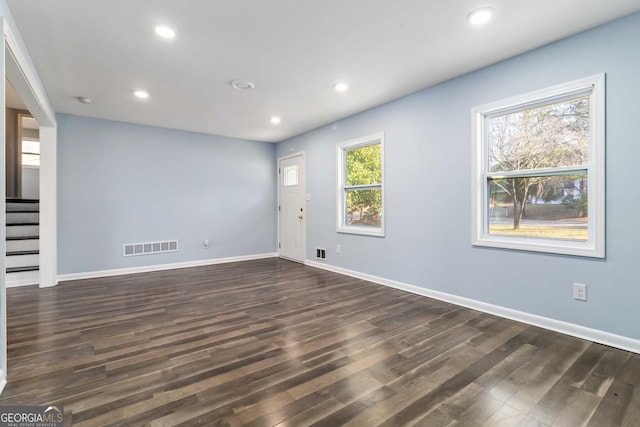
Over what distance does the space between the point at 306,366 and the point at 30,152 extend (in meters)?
9.00

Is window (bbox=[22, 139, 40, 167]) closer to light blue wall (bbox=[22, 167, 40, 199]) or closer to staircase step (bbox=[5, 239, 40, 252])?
light blue wall (bbox=[22, 167, 40, 199])

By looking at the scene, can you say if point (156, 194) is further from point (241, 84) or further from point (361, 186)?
point (361, 186)

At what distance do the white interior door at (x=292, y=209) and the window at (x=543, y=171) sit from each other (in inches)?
134

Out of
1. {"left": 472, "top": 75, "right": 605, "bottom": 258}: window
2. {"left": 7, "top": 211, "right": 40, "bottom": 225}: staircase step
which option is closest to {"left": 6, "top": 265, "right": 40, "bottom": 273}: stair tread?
{"left": 7, "top": 211, "right": 40, "bottom": 225}: staircase step

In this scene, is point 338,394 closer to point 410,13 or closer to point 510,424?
point 510,424

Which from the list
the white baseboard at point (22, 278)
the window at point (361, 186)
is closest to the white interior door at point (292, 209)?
the window at point (361, 186)

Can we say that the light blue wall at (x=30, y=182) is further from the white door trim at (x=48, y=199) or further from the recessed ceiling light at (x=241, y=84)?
the recessed ceiling light at (x=241, y=84)

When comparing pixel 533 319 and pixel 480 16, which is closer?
pixel 480 16

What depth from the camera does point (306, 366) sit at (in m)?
2.09

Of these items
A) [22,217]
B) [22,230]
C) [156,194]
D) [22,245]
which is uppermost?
[156,194]

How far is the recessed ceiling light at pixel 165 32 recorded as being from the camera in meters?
2.40

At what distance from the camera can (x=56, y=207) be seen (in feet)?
14.3

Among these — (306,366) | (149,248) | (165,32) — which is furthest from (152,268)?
(306,366)

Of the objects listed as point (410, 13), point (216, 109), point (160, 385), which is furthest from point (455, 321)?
point (216, 109)
